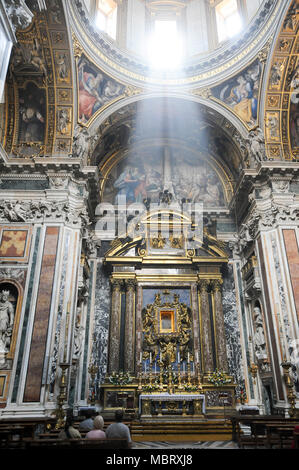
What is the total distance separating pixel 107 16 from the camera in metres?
15.0

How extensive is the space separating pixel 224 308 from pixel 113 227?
17.4 feet

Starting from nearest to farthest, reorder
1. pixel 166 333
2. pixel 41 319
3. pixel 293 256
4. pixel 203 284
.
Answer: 1. pixel 41 319
2. pixel 293 256
3. pixel 166 333
4. pixel 203 284

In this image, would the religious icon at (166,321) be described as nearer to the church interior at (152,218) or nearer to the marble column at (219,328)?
the church interior at (152,218)

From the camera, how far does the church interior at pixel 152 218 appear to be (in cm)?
1016

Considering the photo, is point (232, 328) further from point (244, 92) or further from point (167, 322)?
point (244, 92)

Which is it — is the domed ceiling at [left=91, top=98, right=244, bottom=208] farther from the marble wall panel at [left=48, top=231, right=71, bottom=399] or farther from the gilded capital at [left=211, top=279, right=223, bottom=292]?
the marble wall panel at [left=48, top=231, right=71, bottom=399]

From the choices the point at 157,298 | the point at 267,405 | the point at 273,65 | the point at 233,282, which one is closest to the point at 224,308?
the point at 233,282

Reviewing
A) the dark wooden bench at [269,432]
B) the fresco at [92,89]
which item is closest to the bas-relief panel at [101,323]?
the dark wooden bench at [269,432]

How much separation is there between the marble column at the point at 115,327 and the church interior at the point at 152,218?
4 centimetres

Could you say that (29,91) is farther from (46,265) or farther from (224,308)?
(224,308)

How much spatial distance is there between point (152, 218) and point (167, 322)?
3.99 m

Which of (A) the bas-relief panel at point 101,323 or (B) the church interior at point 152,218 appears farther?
(A) the bas-relief panel at point 101,323

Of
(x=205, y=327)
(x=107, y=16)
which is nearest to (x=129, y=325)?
(x=205, y=327)

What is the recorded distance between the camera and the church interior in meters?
10.2
